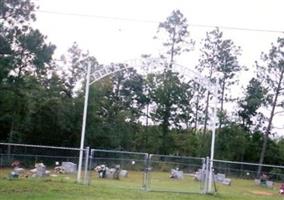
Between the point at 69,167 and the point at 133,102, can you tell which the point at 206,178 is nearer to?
the point at 69,167

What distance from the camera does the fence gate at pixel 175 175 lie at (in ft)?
76.2

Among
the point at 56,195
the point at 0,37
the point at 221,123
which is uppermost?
the point at 0,37

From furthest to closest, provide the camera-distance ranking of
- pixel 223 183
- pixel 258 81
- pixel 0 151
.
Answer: pixel 258 81 < pixel 223 183 < pixel 0 151

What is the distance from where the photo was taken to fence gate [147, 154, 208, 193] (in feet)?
76.2

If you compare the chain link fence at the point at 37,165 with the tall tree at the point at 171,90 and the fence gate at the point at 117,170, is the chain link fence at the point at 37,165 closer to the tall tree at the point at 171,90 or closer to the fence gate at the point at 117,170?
the fence gate at the point at 117,170

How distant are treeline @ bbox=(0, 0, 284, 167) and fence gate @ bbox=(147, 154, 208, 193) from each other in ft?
63.9

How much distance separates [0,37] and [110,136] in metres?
15.2

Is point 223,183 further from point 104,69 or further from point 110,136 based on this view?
point 110,136

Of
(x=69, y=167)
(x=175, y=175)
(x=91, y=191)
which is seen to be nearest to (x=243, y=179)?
(x=175, y=175)

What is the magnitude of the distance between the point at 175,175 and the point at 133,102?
131 ft

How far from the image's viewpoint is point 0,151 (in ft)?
79.3

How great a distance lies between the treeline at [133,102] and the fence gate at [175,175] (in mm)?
19478

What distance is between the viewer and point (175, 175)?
2611cm

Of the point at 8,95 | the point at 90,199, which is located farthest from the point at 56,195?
the point at 8,95
